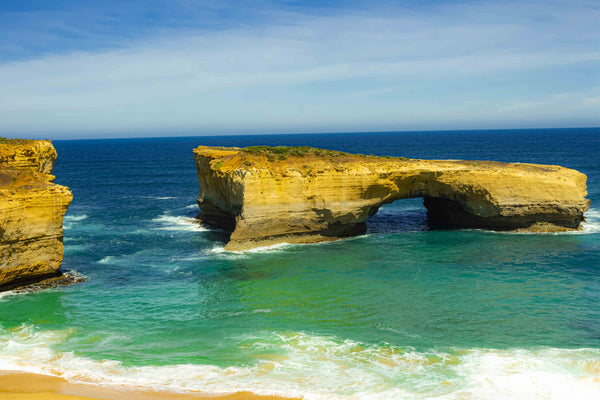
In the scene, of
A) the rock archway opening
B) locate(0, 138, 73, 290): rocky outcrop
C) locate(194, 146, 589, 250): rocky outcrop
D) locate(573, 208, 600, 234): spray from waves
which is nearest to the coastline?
locate(0, 138, 73, 290): rocky outcrop

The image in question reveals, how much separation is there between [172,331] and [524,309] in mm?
15808

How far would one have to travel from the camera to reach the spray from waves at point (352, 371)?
15.7 m

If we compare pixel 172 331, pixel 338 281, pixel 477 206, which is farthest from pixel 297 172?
pixel 172 331

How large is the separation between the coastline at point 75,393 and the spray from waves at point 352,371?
0.29 m

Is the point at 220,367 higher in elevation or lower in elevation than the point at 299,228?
lower

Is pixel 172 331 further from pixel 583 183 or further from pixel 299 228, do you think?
pixel 583 183

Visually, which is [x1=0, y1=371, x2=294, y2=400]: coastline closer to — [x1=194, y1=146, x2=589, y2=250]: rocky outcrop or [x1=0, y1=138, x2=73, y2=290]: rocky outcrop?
[x1=0, y1=138, x2=73, y2=290]: rocky outcrop

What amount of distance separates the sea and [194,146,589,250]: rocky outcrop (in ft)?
5.87

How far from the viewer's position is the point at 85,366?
17.2 m

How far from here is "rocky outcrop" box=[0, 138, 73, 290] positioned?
2311 centimetres

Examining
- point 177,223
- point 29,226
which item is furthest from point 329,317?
point 177,223

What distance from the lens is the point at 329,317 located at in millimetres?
21406

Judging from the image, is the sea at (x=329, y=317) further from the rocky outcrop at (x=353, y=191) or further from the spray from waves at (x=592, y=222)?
the rocky outcrop at (x=353, y=191)

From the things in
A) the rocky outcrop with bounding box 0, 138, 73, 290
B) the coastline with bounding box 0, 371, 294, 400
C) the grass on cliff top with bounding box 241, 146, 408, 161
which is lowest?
the coastline with bounding box 0, 371, 294, 400
